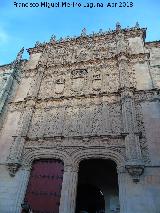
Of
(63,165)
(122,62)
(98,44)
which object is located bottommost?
(63,165)

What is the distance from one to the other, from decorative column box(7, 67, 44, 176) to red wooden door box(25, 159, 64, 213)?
3.07ft

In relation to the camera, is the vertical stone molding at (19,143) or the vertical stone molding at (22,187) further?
the vertical stone molding at (19,143)

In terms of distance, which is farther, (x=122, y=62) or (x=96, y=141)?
(x=122, y=62)

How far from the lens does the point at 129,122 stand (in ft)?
36.6

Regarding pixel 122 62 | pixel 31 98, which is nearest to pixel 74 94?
pixel 31 98

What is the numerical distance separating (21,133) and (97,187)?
557cm

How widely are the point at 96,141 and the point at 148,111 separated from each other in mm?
3046

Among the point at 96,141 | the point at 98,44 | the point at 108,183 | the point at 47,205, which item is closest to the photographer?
the point at 47,205

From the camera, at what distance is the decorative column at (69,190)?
9797mm

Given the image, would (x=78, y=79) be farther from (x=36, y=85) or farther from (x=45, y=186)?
(x=45, y=186)

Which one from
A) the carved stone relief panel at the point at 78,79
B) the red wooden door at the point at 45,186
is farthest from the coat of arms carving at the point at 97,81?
the red wooden door at the point at 45,186

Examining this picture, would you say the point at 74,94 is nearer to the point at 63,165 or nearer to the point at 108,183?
the point at 63,165

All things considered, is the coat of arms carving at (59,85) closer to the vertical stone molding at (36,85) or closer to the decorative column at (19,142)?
the vertical stone molding at (36,85)

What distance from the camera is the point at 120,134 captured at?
36.1 ft
